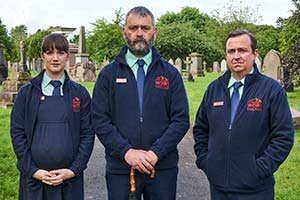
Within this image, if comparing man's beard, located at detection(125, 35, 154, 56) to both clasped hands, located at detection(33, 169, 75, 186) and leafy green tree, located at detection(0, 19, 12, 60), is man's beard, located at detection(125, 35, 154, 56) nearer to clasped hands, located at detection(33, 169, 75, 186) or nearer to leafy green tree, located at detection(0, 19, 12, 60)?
clasped hands, located at detection(33, 169, 75, 186)

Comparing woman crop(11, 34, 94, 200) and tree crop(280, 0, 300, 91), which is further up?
tree crop(280, 0, 300, 91)

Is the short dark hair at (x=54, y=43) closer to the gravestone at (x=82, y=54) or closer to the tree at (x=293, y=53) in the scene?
the tree at (x=293, y=53)

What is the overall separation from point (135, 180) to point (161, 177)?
0.67 feet

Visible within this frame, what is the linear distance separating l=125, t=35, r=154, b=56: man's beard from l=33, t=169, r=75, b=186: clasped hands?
1090mm

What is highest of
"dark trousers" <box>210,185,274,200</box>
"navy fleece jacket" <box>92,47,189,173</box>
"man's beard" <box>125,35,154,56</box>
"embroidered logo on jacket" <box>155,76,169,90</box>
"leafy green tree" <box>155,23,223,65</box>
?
"leafy green tree" <box>155,23,223,65</box>

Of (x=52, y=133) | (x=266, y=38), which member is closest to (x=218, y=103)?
(x=52, y=133)

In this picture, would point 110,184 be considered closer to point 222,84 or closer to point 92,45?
point 222,84

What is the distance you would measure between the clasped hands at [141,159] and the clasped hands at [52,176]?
0.52 m

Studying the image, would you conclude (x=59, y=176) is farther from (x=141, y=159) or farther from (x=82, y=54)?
(x=82, y=54)

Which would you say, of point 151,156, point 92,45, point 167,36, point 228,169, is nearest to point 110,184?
point 151,156

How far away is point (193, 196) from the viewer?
5.18m

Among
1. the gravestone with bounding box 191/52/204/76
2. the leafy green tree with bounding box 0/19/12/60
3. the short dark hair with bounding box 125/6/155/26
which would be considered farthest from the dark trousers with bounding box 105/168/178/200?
the leafy green tree with bounding box 0/19/12/60

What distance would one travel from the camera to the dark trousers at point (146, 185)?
3.28 m

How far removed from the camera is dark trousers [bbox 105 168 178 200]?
3.28 m
